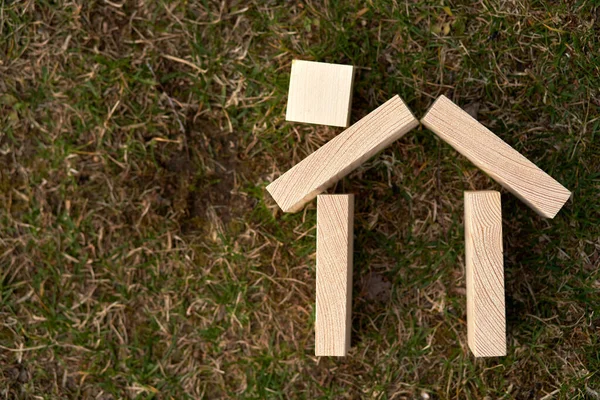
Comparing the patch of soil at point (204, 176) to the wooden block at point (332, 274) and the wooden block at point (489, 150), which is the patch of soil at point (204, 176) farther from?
the wooden block at point (489, 150)

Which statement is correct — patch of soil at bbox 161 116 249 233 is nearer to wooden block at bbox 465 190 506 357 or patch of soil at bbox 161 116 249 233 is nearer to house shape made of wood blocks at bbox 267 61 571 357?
house shape made of wood blocks at bbox 267 61 571 357

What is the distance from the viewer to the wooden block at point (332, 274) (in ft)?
4.74

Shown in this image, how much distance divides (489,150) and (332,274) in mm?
532

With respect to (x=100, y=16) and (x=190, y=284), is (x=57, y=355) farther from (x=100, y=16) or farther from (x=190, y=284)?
(x=100, y=16)

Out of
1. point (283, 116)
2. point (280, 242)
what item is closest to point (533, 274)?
point (280, 242)

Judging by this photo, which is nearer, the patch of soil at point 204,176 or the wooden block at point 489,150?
the wooden block at point 489,150

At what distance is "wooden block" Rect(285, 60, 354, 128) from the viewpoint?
1467 mm

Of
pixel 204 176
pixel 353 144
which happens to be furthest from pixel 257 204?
pixel 353 144

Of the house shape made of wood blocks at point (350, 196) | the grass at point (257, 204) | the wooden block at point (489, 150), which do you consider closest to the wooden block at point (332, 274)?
the house shape made of wood blocks at point (350, 196)

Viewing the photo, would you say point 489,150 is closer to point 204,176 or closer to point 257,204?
point 257,204

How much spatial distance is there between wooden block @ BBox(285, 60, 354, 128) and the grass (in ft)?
0.51

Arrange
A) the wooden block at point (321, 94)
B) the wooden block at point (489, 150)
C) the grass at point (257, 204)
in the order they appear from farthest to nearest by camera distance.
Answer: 1. the grass at point (257, 204)
2. the wooden block at point (321, 94)
3. the wooden block at point (489, 150)

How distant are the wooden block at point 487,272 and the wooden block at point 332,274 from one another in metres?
0.34

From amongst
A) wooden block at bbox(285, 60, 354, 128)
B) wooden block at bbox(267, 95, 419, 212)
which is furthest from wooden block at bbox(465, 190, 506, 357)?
wooden block at bbox(285, 60, 354, 128)
